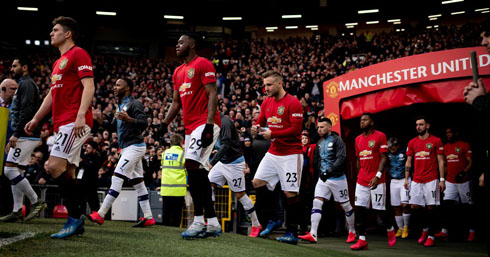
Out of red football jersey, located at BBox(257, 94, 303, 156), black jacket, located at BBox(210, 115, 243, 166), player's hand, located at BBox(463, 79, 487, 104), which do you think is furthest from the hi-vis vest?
player's hand, located at BBox(463, 79, 487, 104)

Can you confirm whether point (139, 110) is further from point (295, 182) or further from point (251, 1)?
point (251, 1)

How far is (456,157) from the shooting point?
419 inches

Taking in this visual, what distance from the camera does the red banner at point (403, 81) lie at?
9.21 meters

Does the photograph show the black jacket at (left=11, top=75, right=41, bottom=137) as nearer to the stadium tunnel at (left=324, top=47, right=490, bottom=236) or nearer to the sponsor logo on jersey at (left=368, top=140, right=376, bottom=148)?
the sponsor logo on jersey at (left=368, top=140, right=376, bottom=148)

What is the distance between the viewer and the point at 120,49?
34.9m

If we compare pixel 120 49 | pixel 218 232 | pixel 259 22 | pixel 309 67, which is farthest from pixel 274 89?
pixel 120 49

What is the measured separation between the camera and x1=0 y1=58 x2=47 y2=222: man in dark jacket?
6707 mm

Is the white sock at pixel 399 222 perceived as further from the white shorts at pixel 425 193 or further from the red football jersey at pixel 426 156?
the red football jersey at pixel 426 156

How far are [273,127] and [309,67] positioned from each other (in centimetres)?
1633

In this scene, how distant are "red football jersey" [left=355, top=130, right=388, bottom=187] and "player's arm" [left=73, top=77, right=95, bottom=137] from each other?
5948 mm

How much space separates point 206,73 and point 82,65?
1395 mm

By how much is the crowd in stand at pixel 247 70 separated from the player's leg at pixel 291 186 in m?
6.66

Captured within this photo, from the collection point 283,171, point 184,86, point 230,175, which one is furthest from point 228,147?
point 184,86

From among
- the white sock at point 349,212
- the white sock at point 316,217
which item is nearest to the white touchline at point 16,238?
the white sock at point 316,217
